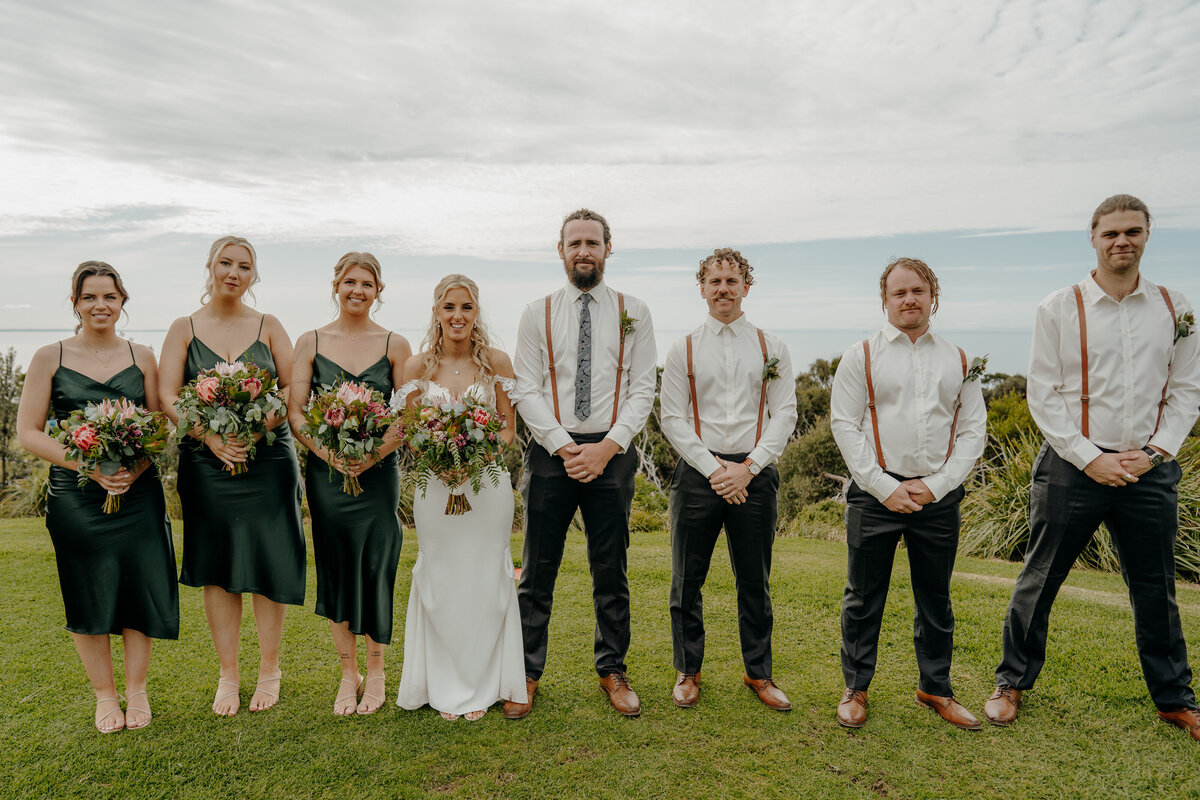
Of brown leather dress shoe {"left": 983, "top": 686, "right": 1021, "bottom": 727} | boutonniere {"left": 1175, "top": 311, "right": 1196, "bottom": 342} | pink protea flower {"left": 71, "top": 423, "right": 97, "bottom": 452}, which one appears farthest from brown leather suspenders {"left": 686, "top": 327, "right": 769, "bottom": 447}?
pink protea flower {"left": 71, "top": 423, "right": 97, "bottom": 452}

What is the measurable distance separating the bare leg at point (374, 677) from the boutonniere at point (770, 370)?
2949 millimetres

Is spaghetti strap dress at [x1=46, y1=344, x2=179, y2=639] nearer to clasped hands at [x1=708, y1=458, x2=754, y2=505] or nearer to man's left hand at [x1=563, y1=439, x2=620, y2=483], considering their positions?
man's left hand at [x1=563, y1=439, x2=620, y2=483]

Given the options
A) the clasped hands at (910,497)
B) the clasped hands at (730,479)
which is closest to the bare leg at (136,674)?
the clasped hands at (730,479)

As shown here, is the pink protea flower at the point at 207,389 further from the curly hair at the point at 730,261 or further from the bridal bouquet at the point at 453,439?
the curly hair at the point at 730,261

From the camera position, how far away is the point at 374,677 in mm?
4730

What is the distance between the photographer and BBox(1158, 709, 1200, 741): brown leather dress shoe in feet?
14.3

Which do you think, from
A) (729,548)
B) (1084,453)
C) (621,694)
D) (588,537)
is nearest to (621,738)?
(621,694)

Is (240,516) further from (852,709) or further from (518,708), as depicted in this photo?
(852,709)

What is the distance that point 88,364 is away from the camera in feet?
14.2

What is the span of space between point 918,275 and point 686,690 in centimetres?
292

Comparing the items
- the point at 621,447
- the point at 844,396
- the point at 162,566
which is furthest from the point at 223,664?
the point at 844,396

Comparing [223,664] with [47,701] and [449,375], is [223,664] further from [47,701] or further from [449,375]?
[449,375]

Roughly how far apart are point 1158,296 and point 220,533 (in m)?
5.74

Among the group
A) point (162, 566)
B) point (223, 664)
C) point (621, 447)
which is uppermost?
point (621, 447)
